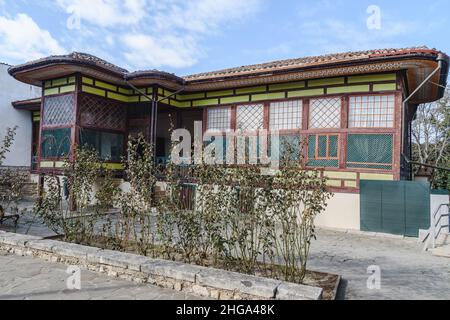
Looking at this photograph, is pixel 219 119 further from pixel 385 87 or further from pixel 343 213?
pixel 385 87

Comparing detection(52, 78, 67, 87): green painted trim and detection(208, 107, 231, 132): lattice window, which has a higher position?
detection(52, 78, 67, 87): green painted trim

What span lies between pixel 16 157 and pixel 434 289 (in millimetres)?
16224

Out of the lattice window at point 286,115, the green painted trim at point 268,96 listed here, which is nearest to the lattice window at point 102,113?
the green painted trim at point 268,96

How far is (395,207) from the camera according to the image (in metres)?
7.63

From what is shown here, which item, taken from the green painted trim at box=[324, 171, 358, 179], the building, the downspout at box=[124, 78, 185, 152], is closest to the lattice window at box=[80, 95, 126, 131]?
the building

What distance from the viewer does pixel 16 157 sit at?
14578 mm

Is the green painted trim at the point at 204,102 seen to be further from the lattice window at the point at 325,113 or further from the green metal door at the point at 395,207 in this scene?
the green metal door at the point at 395,207

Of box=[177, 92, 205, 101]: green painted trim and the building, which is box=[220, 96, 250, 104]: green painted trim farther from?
box=[177, 92, 205, 101]: green painted trim

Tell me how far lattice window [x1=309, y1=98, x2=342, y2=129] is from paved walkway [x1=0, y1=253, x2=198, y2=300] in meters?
6.81

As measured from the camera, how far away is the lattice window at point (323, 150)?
A: 8.62 meters

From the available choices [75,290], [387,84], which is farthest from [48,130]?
[387,84]

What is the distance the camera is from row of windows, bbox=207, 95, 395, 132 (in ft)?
26.9

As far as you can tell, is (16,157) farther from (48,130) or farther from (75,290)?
(75,290)
